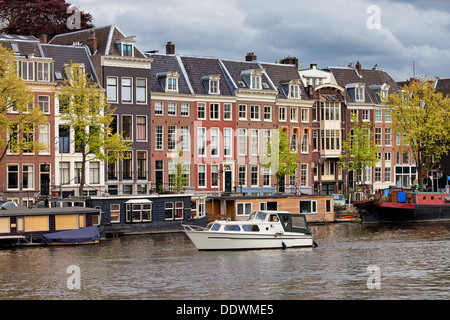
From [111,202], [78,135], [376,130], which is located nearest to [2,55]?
[78,135]

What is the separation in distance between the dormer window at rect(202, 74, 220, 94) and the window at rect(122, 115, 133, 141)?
32.6 ft

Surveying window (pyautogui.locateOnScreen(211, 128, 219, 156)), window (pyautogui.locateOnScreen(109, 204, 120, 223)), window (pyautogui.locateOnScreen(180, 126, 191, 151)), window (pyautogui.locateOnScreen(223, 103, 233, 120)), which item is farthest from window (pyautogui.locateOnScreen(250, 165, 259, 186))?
window (pyautogui.locateOnScreen(109, 204, 120, 223))

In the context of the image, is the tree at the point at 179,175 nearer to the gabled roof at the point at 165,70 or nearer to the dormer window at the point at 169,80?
the dormer window at the point at 169,80

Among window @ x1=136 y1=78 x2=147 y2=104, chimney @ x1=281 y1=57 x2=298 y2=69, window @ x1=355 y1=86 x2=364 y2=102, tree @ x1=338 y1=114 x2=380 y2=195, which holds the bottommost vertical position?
tree @ x1=338 y1=114 x2=380 y2=195

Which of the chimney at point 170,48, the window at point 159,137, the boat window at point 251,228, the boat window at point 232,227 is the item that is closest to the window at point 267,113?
the chimney at point 170,48

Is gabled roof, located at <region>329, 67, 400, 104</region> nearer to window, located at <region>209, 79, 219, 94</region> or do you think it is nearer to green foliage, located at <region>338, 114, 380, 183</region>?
green foliage, located at <region>338, 114, 380, 183</region>

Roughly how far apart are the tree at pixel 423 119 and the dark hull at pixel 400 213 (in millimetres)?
9485

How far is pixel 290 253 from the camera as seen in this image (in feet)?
187

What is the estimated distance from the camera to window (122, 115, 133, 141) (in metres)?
82.5

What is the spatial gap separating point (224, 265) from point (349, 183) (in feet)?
174

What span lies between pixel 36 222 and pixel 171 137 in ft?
86.2

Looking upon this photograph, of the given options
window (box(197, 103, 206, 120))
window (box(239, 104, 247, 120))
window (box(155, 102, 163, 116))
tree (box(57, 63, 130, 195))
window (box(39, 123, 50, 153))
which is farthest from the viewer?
window (box(239, 104, 247, 120))
